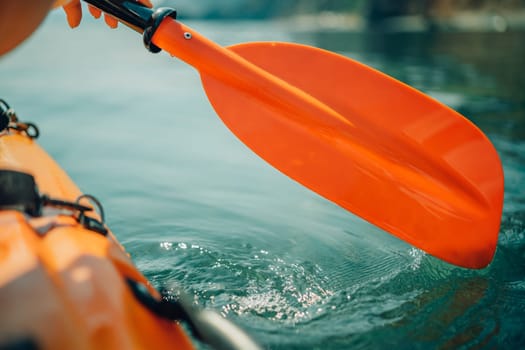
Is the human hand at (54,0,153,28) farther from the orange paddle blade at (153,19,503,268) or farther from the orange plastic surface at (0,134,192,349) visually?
the orange plastic surface at (0,134,192,349)

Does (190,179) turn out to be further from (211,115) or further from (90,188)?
(211,115)

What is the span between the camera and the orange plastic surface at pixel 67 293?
104 cm

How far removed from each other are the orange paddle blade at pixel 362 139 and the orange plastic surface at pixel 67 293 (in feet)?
4.31

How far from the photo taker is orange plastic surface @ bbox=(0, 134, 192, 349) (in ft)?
3.43

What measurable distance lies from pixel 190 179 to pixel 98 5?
1.64 metres

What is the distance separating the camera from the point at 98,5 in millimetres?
2391

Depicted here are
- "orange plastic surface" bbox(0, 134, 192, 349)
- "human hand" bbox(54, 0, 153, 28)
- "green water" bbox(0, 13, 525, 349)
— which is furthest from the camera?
"human hand" bbox(54, 0, 153, 28)

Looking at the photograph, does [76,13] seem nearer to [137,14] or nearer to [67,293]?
[137,14]

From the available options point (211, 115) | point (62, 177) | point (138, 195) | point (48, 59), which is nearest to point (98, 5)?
point (62, 177)

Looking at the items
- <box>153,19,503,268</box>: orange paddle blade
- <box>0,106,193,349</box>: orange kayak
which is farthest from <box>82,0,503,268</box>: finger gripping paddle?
<box>0,106,193,349</box>: orange kayak

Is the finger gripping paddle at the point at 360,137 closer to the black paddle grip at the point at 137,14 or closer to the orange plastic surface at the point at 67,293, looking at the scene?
the black paddle grip at the point at 137,14

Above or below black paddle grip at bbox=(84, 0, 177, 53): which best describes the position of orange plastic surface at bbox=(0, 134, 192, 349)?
below

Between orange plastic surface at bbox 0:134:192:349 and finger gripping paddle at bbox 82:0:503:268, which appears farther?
finger gripping paddle at bbox 82:0:503:268

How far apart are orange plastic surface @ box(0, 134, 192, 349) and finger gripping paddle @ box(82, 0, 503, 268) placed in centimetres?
131
